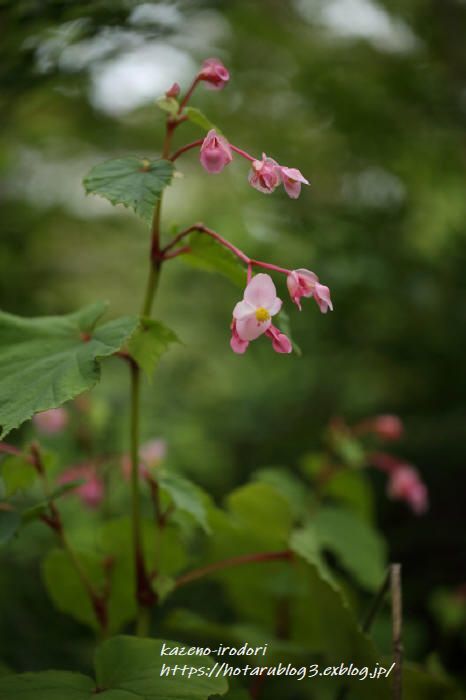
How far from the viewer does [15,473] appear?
2.95ft

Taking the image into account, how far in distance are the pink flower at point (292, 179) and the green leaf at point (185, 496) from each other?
431 mm

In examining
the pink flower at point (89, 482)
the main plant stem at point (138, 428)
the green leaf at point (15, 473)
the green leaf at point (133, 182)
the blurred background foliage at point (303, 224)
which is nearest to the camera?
the green leaf at point (133, 182)

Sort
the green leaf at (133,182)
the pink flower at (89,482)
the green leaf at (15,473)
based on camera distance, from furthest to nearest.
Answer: the pink flower at (89,482) < the green leaf at (15,473) < the green leaf at (133,182)

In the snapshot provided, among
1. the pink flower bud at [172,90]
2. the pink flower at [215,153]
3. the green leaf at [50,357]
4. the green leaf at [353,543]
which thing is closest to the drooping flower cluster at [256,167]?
the pink flower at [215,153]

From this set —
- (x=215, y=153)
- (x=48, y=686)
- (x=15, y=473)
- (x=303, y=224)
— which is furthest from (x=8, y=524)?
(x=303, y=224)

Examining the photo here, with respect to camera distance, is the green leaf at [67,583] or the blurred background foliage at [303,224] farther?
the blurred background foliage at [303,224]

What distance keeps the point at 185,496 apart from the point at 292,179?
46 centimetres

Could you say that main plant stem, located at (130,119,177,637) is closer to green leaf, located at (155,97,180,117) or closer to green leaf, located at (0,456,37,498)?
green leaf, located at (155,97,180,117)

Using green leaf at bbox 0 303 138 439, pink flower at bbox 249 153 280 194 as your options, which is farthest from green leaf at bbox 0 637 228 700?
pink flower at bbox 249 153 280 194

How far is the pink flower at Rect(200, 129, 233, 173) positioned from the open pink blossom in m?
0.13

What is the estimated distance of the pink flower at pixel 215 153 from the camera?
2.31 ft

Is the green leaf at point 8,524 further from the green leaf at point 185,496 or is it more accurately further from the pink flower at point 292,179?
the pink flower at point 292,179

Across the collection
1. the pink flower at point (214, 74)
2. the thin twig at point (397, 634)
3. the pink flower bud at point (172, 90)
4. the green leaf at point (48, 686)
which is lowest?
the green leaf at point (48, 686)

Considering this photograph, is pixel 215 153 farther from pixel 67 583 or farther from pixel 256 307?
pixel 67 583
